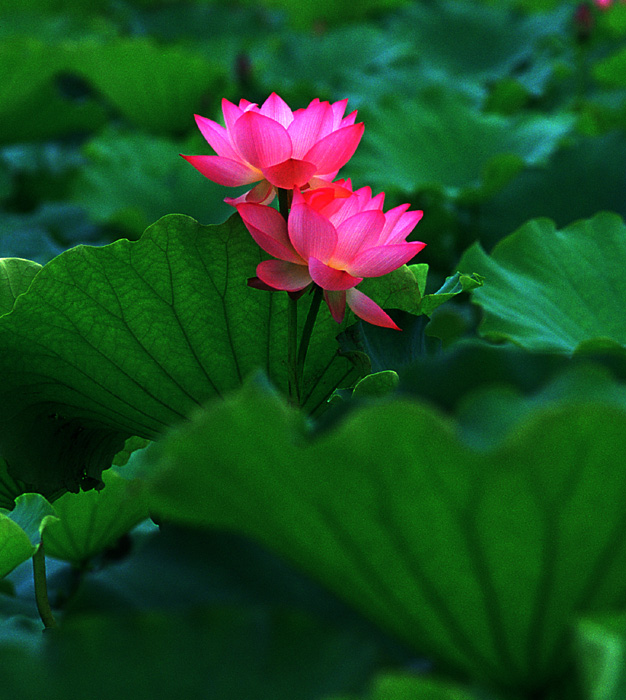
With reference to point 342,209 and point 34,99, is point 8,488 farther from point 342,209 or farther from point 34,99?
point 34,99

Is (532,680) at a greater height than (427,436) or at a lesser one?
lesser

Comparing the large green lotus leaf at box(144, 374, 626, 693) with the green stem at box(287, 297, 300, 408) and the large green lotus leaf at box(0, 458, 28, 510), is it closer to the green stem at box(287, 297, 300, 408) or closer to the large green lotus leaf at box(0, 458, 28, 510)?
the green stem at box(287, 297, 300, 408)

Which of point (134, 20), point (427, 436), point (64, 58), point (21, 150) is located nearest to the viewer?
point (427, 436)

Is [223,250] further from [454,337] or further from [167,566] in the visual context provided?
[454,337]

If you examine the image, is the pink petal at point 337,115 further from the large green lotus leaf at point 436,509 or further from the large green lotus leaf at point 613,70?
the large green lotus leaf at point 613,70

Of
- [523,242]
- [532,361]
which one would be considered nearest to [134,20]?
[523,242]

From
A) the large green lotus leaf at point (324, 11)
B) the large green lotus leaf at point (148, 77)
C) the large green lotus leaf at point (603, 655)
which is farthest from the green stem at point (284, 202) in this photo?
the large green lotus leaf at point (324, 11)

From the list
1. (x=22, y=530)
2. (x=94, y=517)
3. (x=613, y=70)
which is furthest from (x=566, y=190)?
(x=22, y=530)
